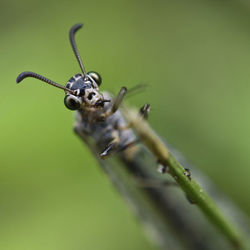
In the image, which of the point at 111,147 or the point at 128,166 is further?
the point at 128,166

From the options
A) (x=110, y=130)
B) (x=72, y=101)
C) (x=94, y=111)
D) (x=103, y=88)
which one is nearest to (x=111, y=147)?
(x=110, y=130)

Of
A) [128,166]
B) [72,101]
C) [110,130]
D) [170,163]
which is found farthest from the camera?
[128,166]

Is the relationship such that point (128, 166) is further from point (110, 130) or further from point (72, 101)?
point (72, 101)

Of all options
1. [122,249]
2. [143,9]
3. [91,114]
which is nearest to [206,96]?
[143,9]

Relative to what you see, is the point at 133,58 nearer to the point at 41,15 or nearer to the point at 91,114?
the point at 41,15

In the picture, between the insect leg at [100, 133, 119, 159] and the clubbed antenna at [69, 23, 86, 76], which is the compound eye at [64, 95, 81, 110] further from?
the insect leg at [100, 133, 119, 159]

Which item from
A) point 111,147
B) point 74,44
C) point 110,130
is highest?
point 74,44

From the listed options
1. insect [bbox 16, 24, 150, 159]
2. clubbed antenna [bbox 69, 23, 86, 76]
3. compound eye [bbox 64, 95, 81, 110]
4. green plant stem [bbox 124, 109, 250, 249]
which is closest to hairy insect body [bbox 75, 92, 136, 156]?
insect [bbox 16, 24, 150, 159]
